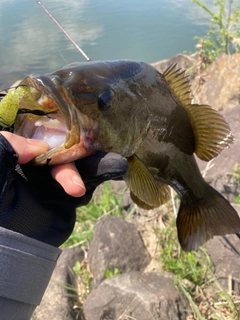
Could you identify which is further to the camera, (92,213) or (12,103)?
(92,213)

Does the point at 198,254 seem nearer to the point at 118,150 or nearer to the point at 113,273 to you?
the point at 113,273

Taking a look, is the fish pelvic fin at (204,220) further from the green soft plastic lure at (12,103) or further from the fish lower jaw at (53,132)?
the green soft plastic lure at (12,103)

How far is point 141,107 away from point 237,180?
2252 mm

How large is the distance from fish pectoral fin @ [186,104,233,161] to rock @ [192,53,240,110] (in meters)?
3.58

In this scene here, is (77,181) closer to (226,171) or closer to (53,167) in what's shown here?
(53,167)

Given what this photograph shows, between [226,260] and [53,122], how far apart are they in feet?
6.74

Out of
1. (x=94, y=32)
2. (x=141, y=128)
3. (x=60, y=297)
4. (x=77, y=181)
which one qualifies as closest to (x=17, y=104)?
(x=77, y=181)

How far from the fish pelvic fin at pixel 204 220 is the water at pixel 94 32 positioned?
9.11 m

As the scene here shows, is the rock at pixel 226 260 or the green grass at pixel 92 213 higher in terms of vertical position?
the rock at pixel 226 260

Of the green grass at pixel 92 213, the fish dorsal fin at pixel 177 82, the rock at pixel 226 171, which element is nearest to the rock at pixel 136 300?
the green grass at pixel 92 213

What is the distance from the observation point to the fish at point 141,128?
60.9 inches

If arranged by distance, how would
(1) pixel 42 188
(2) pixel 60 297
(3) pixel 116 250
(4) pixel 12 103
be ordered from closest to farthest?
(4) pixel 12 103 < (1) pixel 42 188 < (2) pixel 60 297 < (3) pixel 116 250

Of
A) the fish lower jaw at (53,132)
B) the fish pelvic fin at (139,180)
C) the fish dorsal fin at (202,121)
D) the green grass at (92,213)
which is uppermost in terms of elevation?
the fish lower jaw at (53,132)

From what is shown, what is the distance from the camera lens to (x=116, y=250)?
11.0 feet
